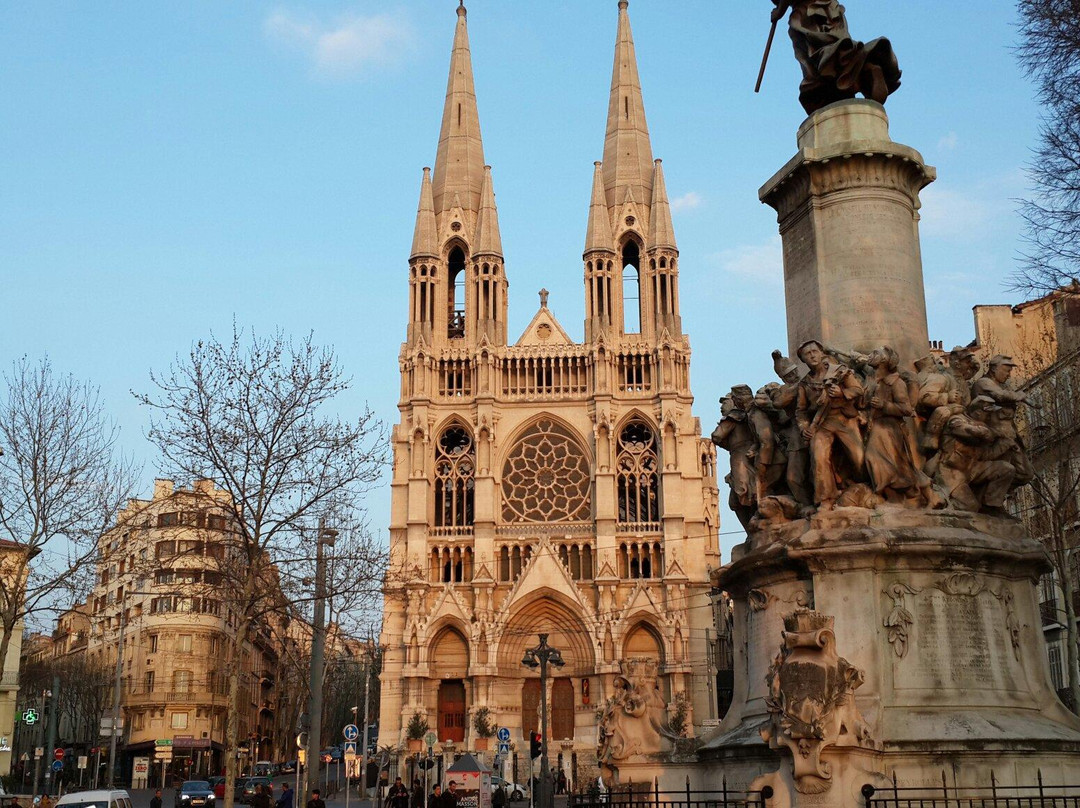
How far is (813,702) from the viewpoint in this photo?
10.5m

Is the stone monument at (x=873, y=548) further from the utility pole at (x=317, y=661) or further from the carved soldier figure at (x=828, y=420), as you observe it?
A: the utility pole at (x=317, y=661)

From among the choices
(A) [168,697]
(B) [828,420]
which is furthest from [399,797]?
(A) [168,697]

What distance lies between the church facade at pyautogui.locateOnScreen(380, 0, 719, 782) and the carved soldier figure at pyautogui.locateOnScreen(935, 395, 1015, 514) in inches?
1858

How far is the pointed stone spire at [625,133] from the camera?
71375 millimetres

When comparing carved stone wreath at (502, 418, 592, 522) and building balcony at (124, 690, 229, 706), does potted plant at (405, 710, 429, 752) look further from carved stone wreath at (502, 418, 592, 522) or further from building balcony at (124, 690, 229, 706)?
building balcony at (124, 690, 229, 706)

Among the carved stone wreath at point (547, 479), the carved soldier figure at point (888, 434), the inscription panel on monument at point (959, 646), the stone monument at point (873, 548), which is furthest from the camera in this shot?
the carved stone wreath at point (547, 479)

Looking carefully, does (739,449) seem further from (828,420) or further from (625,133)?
(625,133)

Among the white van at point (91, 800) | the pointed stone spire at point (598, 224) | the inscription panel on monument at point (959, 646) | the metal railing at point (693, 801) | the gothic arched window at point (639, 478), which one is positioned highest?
the pointed stone spire at point (598, 224)

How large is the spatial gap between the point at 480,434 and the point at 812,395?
53276mm

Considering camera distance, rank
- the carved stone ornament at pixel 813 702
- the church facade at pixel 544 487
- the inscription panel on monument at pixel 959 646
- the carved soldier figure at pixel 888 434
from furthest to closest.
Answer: the church facade at pixel 544 487, the carved soldier figure at pixel 888 434, the inscription panel on monument at pixel 959 646, the carved stone ornament at pixel 813 702

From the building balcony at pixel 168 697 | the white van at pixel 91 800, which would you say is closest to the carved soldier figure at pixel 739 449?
the white van at pixel 91 800

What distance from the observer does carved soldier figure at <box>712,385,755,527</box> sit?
13438 mm

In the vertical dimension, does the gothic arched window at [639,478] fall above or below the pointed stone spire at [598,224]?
below

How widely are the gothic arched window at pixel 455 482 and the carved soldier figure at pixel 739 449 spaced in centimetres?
5256
